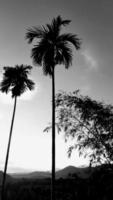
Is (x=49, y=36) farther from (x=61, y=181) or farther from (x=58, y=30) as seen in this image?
(x=61, y=181)

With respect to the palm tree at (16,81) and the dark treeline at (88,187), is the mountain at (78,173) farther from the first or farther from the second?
the palm tree at (16,81)

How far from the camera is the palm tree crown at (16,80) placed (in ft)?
74.9

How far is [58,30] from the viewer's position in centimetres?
1438

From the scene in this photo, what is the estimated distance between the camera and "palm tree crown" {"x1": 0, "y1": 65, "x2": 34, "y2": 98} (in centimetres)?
2283

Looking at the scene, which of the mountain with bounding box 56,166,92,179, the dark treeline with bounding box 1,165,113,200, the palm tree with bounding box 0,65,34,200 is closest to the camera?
the dark treeline with bounding box 1,165,113,200

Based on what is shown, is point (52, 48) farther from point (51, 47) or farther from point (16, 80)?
point (16, 80)

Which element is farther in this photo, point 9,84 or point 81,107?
point 9,84

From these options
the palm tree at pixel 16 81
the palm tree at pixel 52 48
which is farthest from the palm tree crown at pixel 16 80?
the palm tree at pixel 52 48

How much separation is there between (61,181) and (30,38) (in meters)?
14.0

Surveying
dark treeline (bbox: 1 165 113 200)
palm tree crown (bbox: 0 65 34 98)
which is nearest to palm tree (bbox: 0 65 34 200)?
palm tree crown (bbox: 0 65 34 98)

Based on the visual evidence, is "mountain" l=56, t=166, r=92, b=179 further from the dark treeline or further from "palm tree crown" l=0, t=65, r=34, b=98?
"palm tree crown" l=0, t=65, r=34, b=98

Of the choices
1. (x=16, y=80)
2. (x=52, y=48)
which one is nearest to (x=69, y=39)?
(x=52, y=48)

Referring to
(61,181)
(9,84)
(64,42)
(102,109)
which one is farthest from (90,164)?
(9,84)

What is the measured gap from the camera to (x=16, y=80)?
75.5 feet
